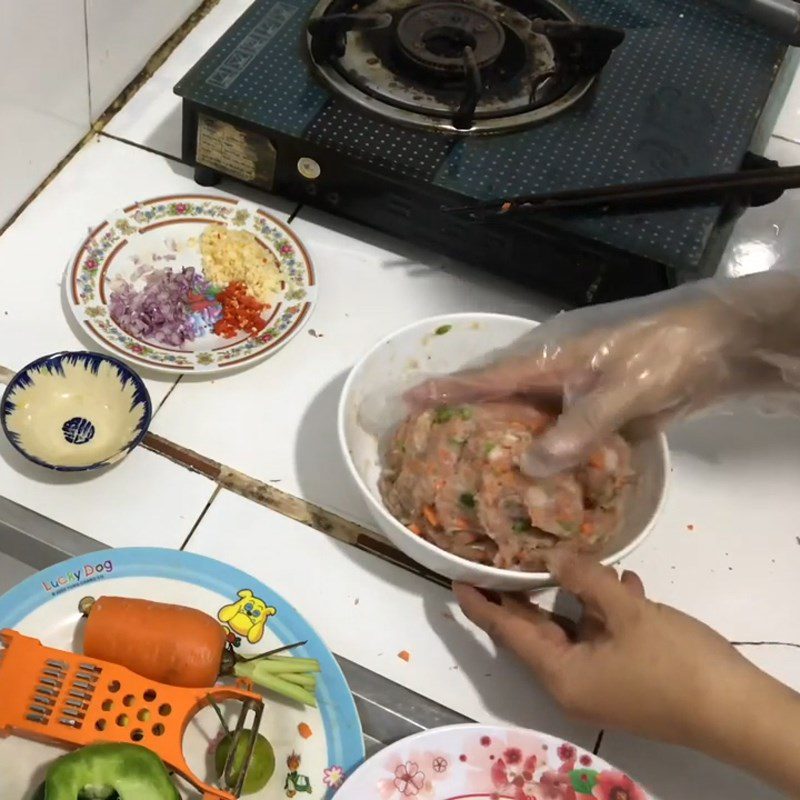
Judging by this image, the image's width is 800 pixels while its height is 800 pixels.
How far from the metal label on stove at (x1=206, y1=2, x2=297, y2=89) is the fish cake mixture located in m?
0.42

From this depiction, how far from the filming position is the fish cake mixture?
0.63 metres

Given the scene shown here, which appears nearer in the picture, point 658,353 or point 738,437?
point 658,353

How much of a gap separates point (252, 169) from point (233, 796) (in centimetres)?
57

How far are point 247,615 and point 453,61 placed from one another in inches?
21.5

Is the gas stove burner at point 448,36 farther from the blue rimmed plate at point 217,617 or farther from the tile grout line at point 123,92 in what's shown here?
the blue rimmed plate at point 217,617

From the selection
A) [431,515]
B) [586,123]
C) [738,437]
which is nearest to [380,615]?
[431,515]

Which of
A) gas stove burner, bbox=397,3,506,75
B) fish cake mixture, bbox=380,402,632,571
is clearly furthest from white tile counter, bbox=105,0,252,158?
fish cake mixture, bbox=380,402,632,571

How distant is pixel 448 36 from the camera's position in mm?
870

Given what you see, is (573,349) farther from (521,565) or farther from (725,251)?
(725,251)

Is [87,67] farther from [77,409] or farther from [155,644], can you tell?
[155,644]

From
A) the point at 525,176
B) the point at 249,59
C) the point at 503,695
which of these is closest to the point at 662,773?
the point at 503,695

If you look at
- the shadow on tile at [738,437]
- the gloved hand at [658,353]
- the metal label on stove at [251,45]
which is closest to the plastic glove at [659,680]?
the gloved hand at [658,353]

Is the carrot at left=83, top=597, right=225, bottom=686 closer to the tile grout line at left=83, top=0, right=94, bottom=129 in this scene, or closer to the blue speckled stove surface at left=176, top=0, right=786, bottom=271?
the blue speckled stove surface at left=176, top=0, right=786, bottom=271

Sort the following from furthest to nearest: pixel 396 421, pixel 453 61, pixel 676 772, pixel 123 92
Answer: pixel 123 92 → pixel 453 61 → pixel 396 421 → pixel 676 772
